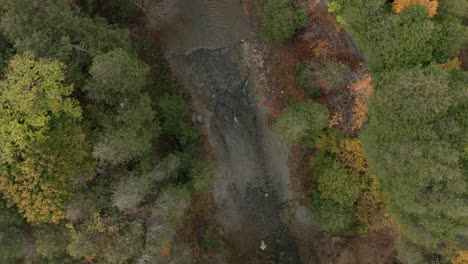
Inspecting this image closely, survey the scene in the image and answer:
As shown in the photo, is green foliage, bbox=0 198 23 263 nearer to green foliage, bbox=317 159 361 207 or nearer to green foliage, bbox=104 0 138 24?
green foliage, bbox=104 0 138 24

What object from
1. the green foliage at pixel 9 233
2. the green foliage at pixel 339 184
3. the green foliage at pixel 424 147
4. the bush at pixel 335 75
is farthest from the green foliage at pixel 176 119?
the green foliage at pixel 424 147

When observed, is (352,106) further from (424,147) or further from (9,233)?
(9,233)

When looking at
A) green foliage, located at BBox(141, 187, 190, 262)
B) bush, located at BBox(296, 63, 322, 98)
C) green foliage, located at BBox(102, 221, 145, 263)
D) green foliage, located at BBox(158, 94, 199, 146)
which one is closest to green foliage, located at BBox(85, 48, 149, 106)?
green foliage, located at BBox(158, 94, 199, 146)

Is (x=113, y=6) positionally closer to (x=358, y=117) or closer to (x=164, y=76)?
(x=164, y=76)

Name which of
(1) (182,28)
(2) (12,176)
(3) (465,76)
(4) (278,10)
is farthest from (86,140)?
(3) (465,76)

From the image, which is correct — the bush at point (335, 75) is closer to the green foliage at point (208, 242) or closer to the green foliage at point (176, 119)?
the green foliage at point (176, 119)

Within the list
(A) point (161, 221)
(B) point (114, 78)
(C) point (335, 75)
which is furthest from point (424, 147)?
(B) point (114, 78)
